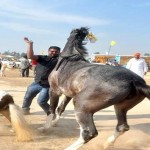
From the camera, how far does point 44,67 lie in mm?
8336

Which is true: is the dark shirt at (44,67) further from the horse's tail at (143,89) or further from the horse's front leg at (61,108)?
the horse's tail at (143,89)

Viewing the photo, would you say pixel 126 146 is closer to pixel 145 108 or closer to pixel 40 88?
pixel 40 88

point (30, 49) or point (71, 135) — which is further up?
point (30, 49)

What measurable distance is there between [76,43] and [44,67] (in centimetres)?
175

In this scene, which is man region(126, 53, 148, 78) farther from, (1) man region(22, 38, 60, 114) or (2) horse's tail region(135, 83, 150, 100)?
(2) horse's tail region(135, 83, 150, 100)

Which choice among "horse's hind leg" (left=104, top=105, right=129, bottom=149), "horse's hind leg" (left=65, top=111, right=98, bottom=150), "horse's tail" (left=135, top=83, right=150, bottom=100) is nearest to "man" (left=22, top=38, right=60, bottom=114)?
"horse's hind leg" (left=104, top=105, right=129, bottom=149)

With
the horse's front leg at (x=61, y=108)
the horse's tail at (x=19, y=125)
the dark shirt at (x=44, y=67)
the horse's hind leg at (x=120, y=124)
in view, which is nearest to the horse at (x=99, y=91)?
the horse's hind leg at (x=120, y=124)

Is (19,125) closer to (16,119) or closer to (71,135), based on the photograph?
(16,119)

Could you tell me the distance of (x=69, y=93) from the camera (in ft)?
19.7

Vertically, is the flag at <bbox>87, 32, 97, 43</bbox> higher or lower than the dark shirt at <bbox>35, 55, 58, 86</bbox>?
higher

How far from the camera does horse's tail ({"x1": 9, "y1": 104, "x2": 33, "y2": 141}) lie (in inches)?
249

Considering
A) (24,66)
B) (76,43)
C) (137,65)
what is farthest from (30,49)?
(24,66)

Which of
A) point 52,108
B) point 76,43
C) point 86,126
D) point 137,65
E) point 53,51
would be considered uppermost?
point 76,43

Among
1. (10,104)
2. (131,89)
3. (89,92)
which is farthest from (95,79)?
(10,104)
